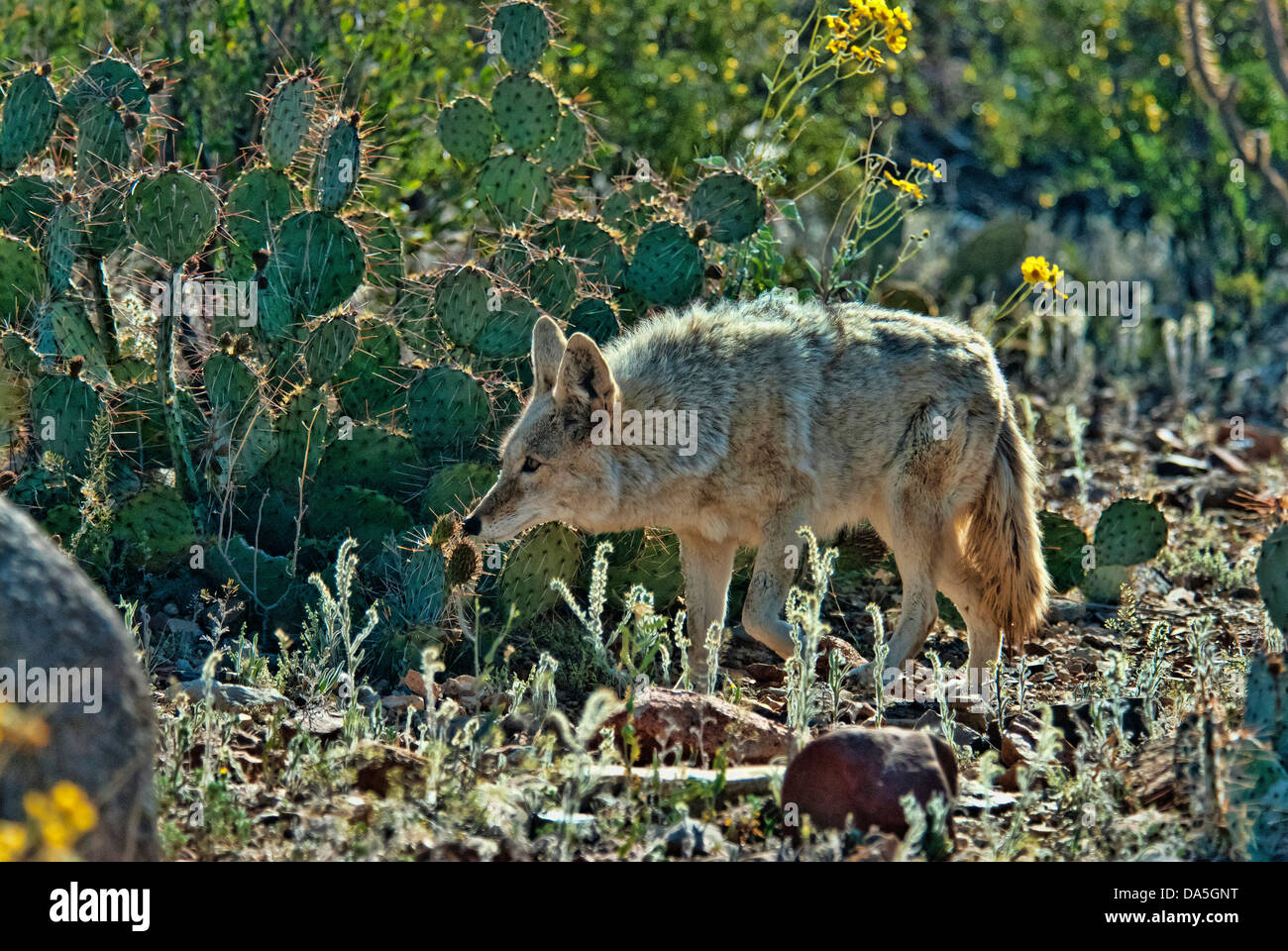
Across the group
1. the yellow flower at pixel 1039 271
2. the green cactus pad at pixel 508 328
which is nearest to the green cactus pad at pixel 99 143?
the green cactus pad at pixel 508 328

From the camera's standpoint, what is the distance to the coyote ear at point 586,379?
5934 mm

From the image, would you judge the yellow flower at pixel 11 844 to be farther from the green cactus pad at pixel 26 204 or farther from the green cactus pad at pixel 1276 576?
the green cactus pad at pixel 26 204

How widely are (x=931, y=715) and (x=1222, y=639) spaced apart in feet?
7.27

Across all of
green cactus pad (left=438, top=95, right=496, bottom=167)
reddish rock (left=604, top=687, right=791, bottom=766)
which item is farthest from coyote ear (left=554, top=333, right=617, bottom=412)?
green cactus pad (left=438, top=95, right=496, bottom=167)

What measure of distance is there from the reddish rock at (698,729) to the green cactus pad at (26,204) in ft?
13.0

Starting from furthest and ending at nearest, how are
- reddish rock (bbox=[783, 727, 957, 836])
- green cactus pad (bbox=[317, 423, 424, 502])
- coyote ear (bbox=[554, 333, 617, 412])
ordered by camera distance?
green cactus pad (bbox=[317, 423, 424, 502]), coyote ear (bbox=[554, 333, 617, 412]), reddish rock (bbox=[783, 727, 957, 836])

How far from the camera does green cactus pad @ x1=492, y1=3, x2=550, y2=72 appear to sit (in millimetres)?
7355

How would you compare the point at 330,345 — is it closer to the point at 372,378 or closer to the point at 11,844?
the point at 372,378

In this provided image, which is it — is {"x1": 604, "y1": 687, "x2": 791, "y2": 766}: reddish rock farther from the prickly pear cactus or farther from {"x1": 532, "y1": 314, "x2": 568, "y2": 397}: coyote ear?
the prickly pear cactus

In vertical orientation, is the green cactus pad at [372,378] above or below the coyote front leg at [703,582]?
above

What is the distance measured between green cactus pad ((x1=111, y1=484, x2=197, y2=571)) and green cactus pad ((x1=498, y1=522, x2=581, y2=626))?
1.37 m

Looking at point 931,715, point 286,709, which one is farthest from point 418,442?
point 931,715

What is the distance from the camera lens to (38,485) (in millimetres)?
6590

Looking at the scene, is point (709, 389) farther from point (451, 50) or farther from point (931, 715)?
point (451, 50)
